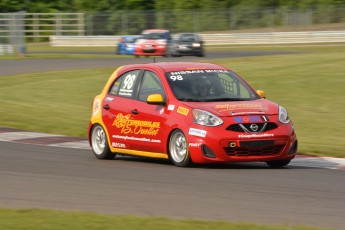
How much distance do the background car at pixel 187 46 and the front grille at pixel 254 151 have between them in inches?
1316

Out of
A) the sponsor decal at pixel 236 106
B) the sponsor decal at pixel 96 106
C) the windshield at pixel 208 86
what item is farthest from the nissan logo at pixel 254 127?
the sponsor decal at pixel 96 106

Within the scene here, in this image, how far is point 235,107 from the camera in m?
12.0

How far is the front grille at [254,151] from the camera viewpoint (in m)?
11.7

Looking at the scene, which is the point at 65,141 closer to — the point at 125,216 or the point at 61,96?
the point at 125,216

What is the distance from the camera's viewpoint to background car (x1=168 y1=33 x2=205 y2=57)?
45.3m

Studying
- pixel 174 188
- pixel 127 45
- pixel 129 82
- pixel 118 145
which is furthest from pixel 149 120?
pixel 127 45

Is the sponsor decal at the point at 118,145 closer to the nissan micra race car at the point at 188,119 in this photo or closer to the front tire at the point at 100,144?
the nissan micra race car at the point at 188,119

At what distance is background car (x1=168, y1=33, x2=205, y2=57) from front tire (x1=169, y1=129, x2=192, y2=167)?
33.2 m

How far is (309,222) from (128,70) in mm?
6122

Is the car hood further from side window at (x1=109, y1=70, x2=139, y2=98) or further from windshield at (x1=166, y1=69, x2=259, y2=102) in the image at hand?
side window at (x1=109, y1=70, x2=139, y2=98)

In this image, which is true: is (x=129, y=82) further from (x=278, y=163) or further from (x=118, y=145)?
(x=278, y=163)

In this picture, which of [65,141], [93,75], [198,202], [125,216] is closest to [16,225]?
[125,216]

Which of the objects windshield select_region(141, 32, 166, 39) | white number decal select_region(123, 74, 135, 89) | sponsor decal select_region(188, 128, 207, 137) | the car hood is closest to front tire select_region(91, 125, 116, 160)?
white number decal select_region(123, 74, 135, 89)

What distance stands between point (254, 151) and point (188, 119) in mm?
935
